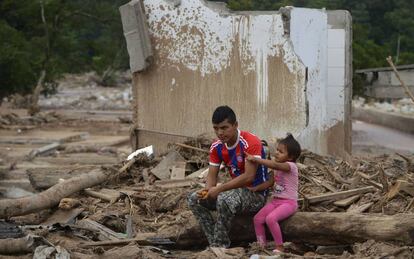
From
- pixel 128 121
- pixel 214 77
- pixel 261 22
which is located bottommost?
pixel 128 121

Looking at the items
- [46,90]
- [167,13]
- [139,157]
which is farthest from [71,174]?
[46,90]

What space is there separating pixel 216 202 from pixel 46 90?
2747 cm

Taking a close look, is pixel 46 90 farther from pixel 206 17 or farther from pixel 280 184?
pixel 280 184

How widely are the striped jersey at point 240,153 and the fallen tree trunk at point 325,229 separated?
0.43m

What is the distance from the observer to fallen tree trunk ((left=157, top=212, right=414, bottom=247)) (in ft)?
19.6

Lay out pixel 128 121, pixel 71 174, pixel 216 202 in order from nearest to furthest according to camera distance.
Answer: pixel 216 202 < pixel 71 174 < pixel 128 121

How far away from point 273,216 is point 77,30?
102 ft

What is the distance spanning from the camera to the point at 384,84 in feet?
60.0

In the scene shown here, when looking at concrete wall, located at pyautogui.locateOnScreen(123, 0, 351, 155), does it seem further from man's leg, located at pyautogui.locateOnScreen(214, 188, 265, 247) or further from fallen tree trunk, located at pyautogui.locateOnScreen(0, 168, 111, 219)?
man's leg, located at pyautogui.locateOnScreen(214, 188, 265, 247)

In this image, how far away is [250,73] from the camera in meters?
11.6

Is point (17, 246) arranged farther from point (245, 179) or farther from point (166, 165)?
point (166, 165)

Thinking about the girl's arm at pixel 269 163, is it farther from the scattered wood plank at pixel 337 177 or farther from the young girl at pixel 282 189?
the scattered wood plank at pixel 337 177

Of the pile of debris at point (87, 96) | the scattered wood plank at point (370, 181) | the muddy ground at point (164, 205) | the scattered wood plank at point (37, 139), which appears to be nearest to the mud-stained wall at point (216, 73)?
the muddy ground at point (164, 205)

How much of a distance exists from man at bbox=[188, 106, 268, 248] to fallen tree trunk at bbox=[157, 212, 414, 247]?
0.29m
